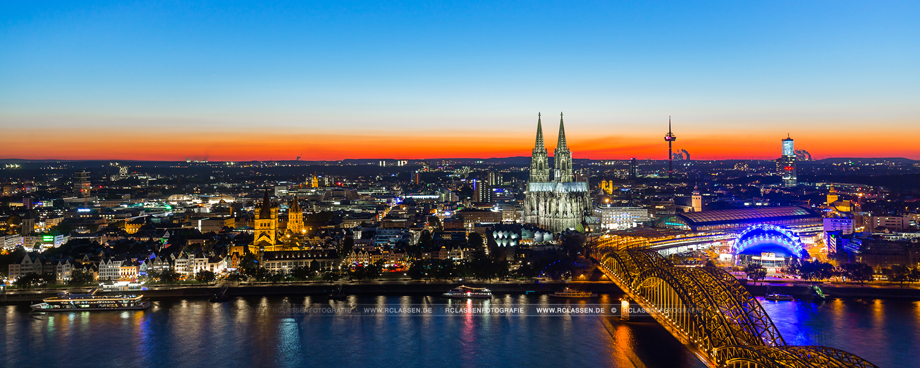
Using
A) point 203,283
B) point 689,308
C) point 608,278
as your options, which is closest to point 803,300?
point 608,278

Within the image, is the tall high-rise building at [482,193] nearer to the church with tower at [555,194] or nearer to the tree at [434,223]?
the tree at [434,223]

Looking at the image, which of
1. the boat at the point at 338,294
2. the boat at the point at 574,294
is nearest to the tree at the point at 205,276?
the boat at the point at 338,294

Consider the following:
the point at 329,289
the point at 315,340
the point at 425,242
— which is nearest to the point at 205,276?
the point at 329,289

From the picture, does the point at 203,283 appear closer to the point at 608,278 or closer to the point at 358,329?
the point at 358,329

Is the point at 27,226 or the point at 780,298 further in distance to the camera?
the point at 27,226

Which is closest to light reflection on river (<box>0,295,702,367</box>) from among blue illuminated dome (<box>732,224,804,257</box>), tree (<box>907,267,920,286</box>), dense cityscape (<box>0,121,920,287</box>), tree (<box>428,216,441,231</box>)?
dense cityscape (<box>0,121,920,287</box>)

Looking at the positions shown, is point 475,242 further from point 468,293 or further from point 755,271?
point 755,271
